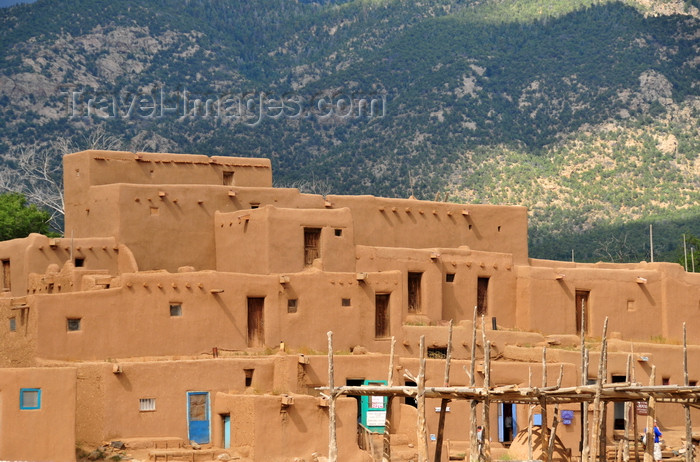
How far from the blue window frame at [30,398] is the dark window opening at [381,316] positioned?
12.4 meters

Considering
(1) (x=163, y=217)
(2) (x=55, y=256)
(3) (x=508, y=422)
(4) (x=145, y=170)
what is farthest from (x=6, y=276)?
(3) (x=508, y=422)

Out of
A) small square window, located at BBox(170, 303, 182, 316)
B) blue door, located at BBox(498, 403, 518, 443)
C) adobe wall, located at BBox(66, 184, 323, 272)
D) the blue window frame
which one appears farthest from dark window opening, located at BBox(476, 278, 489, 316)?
the blue window frame

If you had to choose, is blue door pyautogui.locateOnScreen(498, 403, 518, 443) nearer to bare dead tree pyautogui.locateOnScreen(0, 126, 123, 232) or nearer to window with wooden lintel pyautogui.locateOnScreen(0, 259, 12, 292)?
window with wooden lintel pyautogui.locateOnScreen(0, 259, 12, 292)

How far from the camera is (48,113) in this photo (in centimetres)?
8869

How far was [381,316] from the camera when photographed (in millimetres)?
45156

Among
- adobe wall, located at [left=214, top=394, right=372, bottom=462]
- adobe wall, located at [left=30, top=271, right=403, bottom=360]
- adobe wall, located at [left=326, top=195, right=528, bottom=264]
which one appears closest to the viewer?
adobe wall, located at [left=214, top=394, right=372, bottom=462]

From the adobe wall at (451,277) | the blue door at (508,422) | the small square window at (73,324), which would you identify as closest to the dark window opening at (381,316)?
the adobe wall at (451,277)

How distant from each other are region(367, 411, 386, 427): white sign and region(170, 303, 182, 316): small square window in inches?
252

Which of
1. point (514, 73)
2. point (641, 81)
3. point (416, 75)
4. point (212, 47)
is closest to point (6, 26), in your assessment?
point (212, 47)

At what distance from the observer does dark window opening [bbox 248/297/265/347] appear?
43250 millimetres

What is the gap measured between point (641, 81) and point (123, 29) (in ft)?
118

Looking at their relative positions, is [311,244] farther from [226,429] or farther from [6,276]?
[6,276]

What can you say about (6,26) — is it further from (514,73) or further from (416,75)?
(514,73)

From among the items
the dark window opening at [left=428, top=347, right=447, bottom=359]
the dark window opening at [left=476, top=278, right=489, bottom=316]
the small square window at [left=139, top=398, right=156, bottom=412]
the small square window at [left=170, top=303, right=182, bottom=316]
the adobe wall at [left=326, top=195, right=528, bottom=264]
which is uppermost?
the adobe wall at [left=326, top=195, right=528, bottom=264]
